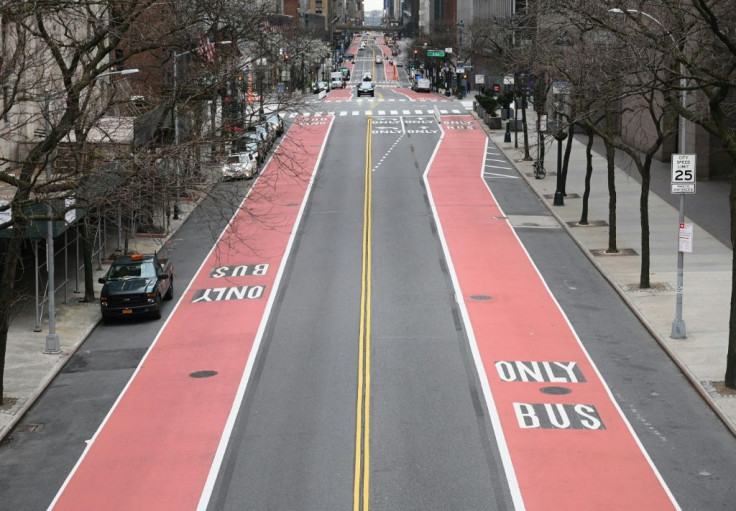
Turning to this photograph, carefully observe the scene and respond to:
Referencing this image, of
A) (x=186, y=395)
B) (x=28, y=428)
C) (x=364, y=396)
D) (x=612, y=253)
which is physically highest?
(x=612, y=253)

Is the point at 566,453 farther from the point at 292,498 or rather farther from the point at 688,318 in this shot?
the point at 688,318

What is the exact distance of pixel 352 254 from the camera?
131ft

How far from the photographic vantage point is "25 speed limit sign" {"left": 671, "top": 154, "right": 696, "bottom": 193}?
97.5ft

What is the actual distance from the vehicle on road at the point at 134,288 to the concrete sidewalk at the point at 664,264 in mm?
13414

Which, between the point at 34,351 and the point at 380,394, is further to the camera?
the point at 34,351

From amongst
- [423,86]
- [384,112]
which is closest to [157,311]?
[384,112]

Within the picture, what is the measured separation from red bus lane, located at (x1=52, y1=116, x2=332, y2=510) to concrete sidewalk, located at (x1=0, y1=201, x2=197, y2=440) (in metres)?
2.07

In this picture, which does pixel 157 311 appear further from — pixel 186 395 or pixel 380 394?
pixel 380 394

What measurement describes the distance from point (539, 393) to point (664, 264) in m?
14.3

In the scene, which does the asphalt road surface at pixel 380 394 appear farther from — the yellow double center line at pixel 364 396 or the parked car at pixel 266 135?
the parked car at pixel 266 135

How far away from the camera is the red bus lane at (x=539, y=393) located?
64.5ft

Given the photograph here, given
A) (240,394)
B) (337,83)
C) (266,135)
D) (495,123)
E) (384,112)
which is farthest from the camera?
(337,83)

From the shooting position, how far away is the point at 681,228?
96.3 feet

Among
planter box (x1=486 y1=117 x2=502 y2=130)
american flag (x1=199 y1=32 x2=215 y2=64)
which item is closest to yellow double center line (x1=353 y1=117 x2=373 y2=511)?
american flag (x1=199 y1=32 x2=215 y2=64)
